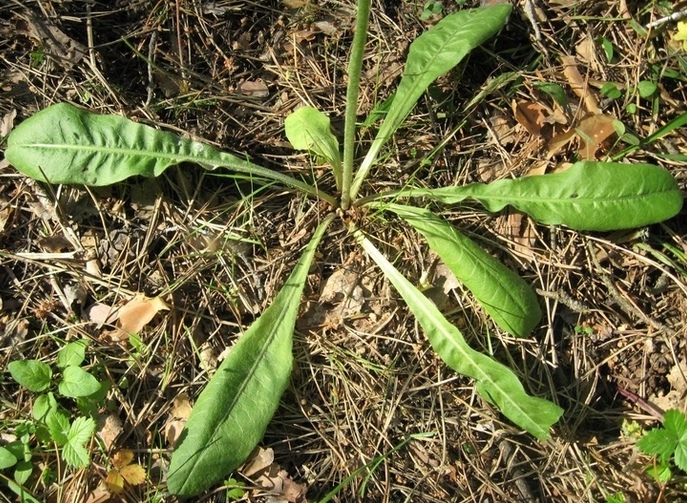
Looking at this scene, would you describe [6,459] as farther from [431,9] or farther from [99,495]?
[431,9]

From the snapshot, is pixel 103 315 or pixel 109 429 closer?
pixel 109 429

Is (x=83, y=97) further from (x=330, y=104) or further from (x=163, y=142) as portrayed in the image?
(x=330, y=104)

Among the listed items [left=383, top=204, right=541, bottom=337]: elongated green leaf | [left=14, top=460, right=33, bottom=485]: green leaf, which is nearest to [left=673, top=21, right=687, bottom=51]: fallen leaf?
[left=383, top=204, right=541, bottom=337]: elongated green leaf

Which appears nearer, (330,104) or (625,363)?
(625,363)

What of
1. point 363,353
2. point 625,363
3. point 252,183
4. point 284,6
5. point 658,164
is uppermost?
point 284,6

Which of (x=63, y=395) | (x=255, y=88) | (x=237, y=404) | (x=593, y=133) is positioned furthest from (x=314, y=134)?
(x=63, y=395)

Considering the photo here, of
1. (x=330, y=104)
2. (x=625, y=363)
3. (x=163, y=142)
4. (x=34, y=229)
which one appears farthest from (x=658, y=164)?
(x=34, y=229)
